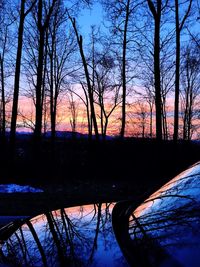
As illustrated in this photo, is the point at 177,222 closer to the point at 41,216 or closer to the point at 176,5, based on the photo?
the point at 41,216

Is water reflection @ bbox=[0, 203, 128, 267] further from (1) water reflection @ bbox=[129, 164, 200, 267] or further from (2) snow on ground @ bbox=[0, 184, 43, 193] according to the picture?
(2) snow on ground @ bbox=[0, 184, 43, 193]

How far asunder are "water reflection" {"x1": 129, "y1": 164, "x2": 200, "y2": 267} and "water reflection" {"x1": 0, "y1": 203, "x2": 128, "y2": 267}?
15cm

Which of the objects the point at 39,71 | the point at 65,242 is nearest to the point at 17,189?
the point at 39,71

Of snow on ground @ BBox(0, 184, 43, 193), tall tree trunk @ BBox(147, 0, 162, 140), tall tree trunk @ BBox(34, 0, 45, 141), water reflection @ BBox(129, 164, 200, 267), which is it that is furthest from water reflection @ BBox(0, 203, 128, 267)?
tall tree trunk @ BBox(147, 0, 162, 140)

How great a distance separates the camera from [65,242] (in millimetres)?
2555

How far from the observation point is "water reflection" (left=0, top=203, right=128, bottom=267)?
7.36 feet

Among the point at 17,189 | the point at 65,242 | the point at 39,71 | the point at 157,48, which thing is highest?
the point at 157,48

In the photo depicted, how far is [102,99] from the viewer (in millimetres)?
52406

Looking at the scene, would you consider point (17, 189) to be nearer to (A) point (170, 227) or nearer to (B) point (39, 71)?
(B) point (39, 71)

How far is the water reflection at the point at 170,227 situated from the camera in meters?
2.05

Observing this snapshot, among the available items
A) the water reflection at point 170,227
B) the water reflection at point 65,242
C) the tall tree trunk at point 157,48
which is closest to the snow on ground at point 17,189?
the tall tree trunk at point 157,48

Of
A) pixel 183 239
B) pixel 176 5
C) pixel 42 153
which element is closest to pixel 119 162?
pixel 42 153

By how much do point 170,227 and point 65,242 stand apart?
69cm

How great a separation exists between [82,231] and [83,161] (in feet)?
56.8
